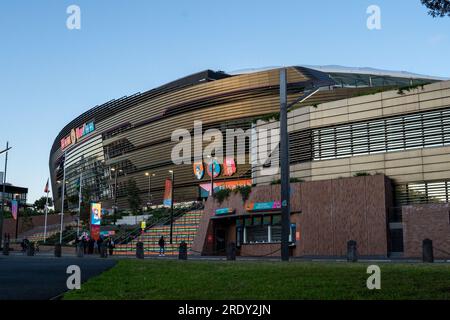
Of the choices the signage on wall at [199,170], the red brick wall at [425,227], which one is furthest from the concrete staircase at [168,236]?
the signage on wall at [199,170]

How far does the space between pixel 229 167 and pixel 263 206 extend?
37.3 metres

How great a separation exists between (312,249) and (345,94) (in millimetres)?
41301

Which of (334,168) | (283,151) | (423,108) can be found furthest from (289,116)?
(283,151)

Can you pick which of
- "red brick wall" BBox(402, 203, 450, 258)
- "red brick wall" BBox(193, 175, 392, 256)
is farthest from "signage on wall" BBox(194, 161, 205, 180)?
"red brick wall" BBox(402, 203, 450, 258)

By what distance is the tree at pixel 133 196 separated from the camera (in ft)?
277

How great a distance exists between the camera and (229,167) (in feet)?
262

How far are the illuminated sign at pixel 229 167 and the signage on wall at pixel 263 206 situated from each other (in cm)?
3560

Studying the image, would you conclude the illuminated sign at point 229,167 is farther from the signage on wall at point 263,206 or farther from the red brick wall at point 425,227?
the red brick wall at point 425,227

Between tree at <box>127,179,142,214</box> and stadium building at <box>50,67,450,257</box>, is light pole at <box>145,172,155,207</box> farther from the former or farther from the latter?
stadium building at <box>50,67,450,257</box>

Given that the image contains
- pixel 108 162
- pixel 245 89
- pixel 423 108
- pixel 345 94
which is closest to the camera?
pixel 423 108

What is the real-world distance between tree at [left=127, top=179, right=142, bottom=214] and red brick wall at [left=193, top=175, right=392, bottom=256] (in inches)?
1742
